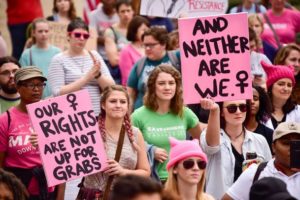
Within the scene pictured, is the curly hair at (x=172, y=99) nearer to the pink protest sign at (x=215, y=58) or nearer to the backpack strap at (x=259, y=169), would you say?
the pink protest sign at (x=215, y=58)

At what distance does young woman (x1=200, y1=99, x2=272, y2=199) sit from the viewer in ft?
32.9

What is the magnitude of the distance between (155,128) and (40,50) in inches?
150

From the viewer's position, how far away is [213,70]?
402 inches

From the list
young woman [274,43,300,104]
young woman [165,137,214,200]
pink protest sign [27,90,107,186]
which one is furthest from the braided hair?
young woman [274,43,300,104]

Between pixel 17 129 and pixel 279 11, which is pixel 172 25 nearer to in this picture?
pixel 279 11

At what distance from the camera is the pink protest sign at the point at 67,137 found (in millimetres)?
9805

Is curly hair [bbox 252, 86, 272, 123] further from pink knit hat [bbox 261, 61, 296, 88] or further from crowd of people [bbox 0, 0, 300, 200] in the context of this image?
pink knit hat [bbox 261, 61, 296, 88]

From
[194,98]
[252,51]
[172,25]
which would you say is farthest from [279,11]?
[194,98]

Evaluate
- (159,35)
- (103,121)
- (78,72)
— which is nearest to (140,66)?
(159,35)

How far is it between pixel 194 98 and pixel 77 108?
36.9 inches

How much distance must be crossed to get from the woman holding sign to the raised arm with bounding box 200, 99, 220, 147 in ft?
4.58

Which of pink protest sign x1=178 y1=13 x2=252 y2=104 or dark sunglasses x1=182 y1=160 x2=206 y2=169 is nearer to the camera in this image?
dark sunglasses x1=182 y1=160 x2=206 y2=169

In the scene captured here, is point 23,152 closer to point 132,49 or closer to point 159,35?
point 159,35

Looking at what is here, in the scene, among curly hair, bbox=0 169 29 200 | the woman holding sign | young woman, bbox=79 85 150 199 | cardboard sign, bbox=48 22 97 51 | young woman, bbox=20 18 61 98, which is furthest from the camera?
cardboard sign, bbox=48 22 97 51
